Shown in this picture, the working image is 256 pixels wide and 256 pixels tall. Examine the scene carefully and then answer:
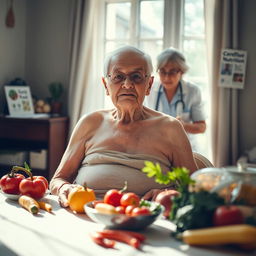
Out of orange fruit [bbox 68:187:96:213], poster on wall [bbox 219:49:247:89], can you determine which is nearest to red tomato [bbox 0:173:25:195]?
orange fruit [bbox 68:187:96:213]

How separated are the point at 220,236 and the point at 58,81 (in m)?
3.66

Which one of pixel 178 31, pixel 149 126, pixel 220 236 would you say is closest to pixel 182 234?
pixel 220 236

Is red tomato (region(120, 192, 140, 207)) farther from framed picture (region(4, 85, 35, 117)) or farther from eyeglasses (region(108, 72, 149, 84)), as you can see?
framed picture (region(4, 85, 35, 117))

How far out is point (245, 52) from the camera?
361 centimetres

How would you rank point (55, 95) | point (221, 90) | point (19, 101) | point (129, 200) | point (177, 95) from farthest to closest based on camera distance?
point (55, 95) → point (19, 101) → point (221, 90) → point (177, 95) → point (129, 200)

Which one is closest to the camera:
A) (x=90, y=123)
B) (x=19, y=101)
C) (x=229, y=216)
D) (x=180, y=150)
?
(x=229, y=216)

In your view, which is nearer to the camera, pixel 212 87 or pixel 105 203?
pixel 105 203

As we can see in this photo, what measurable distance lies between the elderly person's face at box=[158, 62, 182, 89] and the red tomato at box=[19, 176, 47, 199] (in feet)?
5.74

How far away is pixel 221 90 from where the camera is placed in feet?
11.8

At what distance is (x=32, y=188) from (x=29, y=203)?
4.5 inches

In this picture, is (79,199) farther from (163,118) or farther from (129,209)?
(163,118)

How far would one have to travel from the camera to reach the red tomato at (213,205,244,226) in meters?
0.99

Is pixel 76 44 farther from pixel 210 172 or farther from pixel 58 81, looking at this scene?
pixel 210 172

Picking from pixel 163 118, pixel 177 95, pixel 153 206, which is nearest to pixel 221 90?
pixel 177 95
